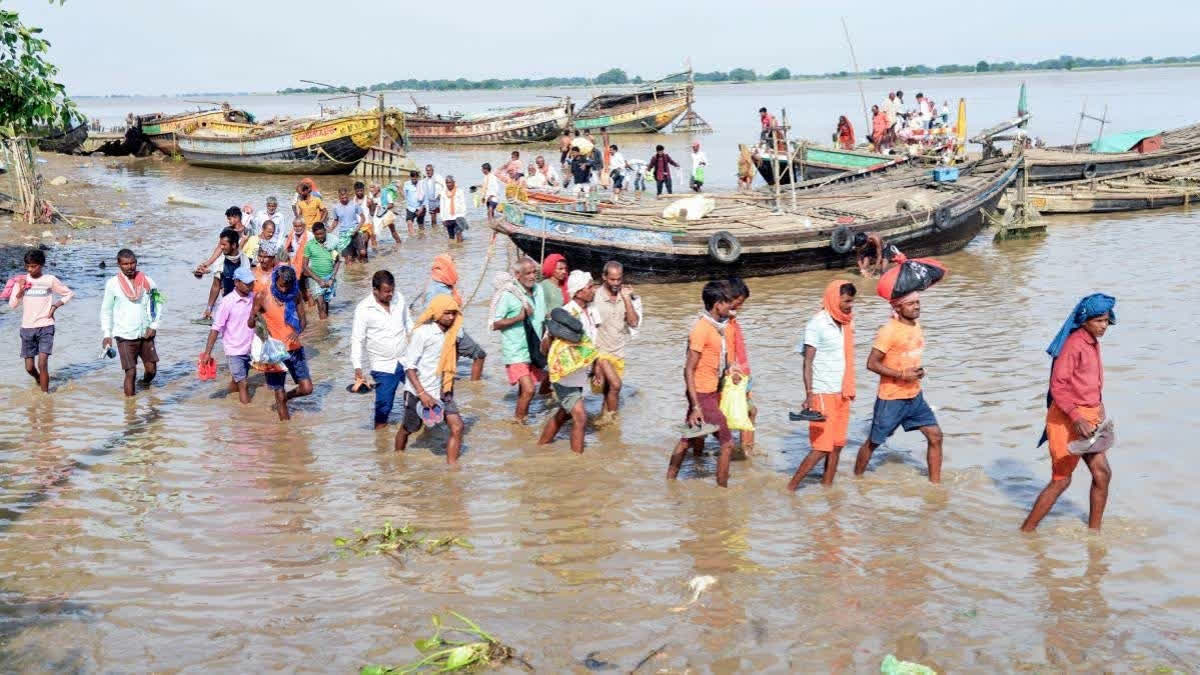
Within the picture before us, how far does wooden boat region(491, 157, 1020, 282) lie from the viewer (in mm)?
14828

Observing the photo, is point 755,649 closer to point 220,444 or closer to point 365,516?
point 365,516

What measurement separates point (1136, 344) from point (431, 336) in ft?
24.3

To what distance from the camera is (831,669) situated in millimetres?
4887

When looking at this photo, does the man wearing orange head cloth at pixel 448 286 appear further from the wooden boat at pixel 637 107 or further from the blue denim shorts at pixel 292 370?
the wooden boat at pixel 637 107

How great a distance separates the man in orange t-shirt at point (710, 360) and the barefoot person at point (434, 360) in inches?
65.7

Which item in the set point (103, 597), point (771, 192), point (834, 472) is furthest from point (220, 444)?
point (771, 192)

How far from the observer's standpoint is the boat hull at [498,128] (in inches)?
1654

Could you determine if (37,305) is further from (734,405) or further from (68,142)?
(68,142)

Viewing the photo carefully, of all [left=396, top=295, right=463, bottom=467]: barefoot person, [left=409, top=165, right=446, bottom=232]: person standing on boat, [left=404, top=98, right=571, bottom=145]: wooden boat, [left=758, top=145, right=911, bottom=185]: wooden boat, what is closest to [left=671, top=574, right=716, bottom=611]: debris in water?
[left=396, top=295, right=463, bottom=467]: barefoot person

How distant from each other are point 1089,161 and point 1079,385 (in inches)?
735

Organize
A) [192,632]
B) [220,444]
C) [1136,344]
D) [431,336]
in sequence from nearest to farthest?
[192,632], [431,336], [220,444], [1136,344]

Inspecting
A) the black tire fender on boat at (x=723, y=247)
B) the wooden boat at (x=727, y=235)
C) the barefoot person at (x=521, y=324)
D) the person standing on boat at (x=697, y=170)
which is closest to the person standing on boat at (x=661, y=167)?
the person standing on boat at (x=697, y=170)

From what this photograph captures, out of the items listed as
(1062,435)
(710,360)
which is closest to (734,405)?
(710,360)

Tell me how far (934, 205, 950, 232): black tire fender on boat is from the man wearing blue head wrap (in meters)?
10.6
